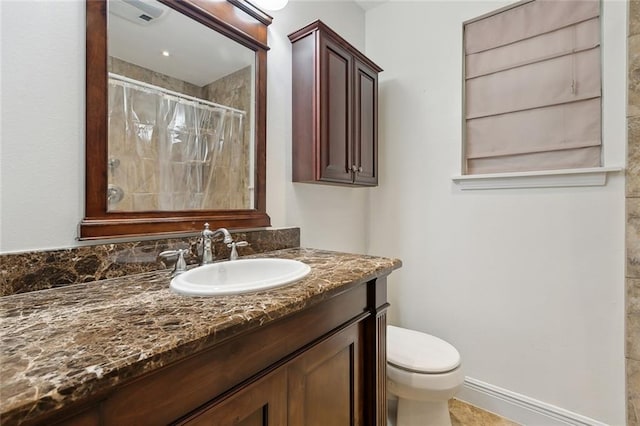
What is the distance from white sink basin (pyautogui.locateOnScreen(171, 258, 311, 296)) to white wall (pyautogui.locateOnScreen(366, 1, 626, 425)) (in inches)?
42.9

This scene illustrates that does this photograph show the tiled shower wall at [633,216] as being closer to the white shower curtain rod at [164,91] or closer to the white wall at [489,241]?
the white wall at [489,241]

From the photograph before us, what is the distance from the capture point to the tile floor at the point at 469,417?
61.6 inches

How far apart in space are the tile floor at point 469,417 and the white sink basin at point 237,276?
1091 millimetres

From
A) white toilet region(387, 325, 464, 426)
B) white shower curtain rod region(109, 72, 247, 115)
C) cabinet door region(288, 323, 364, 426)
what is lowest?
white toilet region(387, 325, 464, 426)

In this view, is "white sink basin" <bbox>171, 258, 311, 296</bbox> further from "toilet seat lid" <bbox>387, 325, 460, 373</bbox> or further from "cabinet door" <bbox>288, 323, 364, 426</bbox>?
"toilet seat lid" <bbox>387, 325, 460, 373</bbox>

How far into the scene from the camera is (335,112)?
156cm

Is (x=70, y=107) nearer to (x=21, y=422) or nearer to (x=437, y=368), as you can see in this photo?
(x=21, y=422)

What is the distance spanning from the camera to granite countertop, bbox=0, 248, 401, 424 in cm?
39

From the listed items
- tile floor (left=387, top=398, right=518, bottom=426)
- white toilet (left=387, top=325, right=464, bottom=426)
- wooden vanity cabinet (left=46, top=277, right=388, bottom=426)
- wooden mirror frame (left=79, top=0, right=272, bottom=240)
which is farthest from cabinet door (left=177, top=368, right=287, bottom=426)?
tile floor (left=387, top=398, right=518, bottom=426)

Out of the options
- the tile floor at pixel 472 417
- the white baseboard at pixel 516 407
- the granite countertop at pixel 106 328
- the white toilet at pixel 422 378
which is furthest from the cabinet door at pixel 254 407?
the white baseboard at pixel 516 407

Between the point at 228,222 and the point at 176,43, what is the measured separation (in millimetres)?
714

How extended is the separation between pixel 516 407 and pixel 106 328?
1923mm

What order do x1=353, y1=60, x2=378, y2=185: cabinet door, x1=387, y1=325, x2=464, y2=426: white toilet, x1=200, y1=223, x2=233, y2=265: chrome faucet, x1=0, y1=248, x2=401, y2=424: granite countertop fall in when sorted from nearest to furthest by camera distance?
x1=0, y1=248, x2=401, y2=424: granite countertop → x1=200, y1=223, x2=233, y2=265: chrome faucet → x1=387, y1=325, x2=464, y2=426: white toilet → x1=353, y1=60, x2=378, y2=185: cabinet door

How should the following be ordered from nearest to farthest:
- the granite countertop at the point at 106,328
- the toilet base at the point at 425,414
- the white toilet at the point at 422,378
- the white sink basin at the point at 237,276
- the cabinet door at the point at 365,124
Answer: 1. the granite countertop at the point at 106,328
2. the white sink basin at the point at 237,276
3. the white toilet at the point at 422,378
4. the toilet base at the point at 425,414
5. the cabinet door at the point at 365,124
